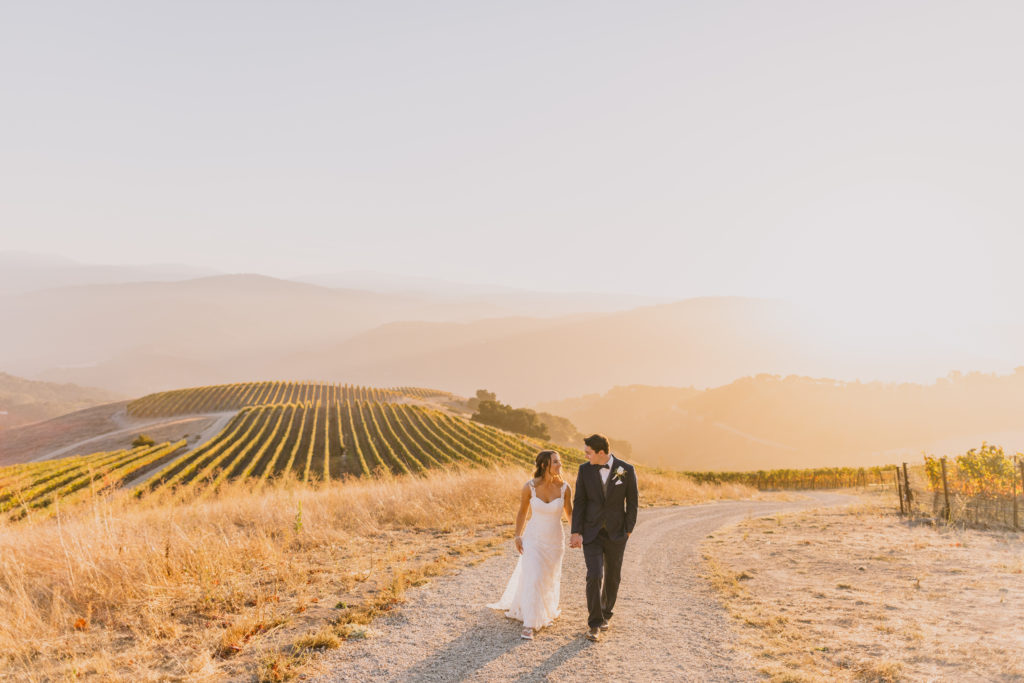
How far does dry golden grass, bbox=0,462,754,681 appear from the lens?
581 centimetres

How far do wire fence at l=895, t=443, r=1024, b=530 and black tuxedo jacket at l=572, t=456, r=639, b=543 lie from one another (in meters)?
15.1

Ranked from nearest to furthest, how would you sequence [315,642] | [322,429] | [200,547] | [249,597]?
[315,642]
[249,597]
[200,547]
[322,429]

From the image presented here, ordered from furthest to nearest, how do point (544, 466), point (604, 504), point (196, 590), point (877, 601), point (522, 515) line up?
1. point (877, 601)
2. point (196, 590)
3. point (522, 515)
4. point (544, 466)
5. point (604, 504)

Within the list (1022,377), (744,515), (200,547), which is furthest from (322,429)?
(1022,377)

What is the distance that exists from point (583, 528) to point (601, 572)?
573mm

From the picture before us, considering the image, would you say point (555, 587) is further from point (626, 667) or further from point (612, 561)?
point (626, 667)

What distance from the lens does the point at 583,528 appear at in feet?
22.2

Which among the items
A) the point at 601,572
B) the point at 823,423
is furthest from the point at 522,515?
the point at 823,423

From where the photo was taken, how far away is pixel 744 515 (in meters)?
20.6

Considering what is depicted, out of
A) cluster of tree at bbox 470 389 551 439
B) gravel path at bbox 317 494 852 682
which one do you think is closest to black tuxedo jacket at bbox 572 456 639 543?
gravel path at bbox 317 494 852 682

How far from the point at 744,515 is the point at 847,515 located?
342 cm

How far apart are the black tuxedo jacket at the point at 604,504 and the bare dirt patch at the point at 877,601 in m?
2.00

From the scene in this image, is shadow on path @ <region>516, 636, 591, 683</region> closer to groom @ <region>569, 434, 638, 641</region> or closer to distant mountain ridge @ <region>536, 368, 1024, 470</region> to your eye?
groom @ <region>569, 434, 638, 641</region>

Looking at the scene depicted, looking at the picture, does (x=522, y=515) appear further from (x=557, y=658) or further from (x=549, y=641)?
(x=557, y=658)
